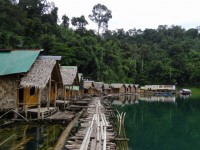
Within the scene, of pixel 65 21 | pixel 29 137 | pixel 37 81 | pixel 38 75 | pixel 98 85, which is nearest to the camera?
pixel 29 137

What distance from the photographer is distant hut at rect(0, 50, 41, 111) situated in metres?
19.4

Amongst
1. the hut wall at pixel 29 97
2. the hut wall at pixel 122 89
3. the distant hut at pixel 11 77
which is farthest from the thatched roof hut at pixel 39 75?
the hut wall at pixel 122 89

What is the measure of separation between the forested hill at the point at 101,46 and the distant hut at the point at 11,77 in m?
32.3

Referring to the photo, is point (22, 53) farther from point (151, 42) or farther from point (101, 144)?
point (151, 42)

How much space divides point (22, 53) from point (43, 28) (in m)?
47.4

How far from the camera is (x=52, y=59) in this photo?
2091 centimetres

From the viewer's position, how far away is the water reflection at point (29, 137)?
13.4 metres

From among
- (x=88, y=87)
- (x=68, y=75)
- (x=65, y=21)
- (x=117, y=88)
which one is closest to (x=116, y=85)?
(x=117, y=88)

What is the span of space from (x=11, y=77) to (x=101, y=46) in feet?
227

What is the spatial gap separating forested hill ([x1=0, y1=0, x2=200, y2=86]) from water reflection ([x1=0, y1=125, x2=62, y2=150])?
1410 inches

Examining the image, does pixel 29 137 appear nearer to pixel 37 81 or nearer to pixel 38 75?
pixel 37 81

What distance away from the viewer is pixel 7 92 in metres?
19.9

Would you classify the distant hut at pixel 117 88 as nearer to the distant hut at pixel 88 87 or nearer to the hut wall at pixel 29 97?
the distant hut at pixel 88 87

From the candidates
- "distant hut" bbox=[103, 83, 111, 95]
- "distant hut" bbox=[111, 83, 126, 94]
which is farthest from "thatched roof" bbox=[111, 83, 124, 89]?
"distant hut" bbox=[103, 83, 111, 95]
